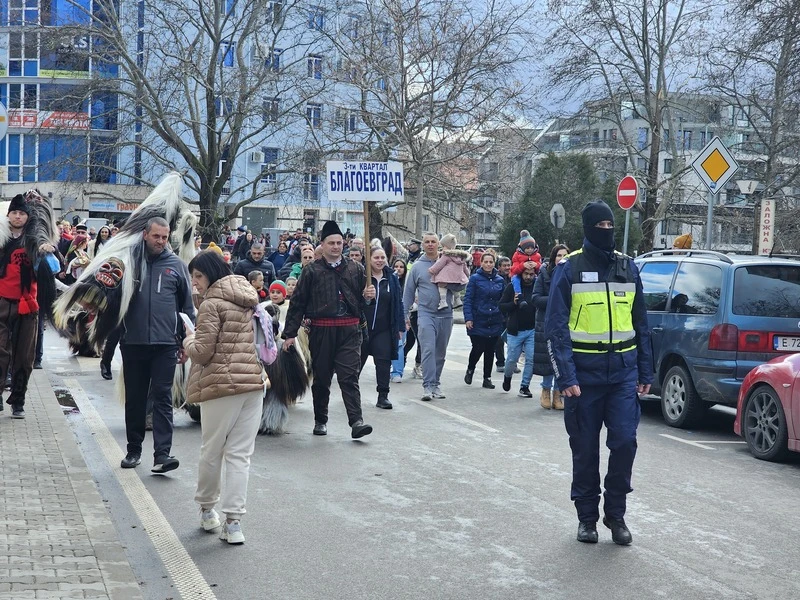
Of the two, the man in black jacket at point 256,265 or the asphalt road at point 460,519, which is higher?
the man in black jacket at point 256,265

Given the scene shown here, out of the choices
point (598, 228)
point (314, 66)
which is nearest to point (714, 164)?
point (598, 228)

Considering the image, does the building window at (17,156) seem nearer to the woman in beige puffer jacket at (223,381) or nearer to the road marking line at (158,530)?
the road marking line at (158,530)

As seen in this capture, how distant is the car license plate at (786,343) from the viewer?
10461 mm

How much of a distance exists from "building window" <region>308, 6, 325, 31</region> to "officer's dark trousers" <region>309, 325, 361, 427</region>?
2220 cm

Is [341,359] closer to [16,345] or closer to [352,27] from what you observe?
[16,345]

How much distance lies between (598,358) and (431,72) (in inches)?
832

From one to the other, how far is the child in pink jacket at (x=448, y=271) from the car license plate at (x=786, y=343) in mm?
4303

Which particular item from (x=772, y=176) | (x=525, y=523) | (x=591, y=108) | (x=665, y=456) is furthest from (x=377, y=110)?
(x=525, y=523)

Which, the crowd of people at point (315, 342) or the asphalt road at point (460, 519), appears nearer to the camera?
the asphalt road at point (460, 519)

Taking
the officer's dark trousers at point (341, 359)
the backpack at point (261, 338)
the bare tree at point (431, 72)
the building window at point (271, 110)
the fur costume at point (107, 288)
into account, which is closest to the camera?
the backpack at point (261, 338)

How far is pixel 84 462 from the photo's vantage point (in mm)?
8070

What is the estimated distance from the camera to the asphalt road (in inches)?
222

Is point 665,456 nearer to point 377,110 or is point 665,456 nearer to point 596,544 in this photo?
point 596,544

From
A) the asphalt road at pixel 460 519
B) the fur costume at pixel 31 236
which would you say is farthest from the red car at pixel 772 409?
the fur costume at pixel 31 236
